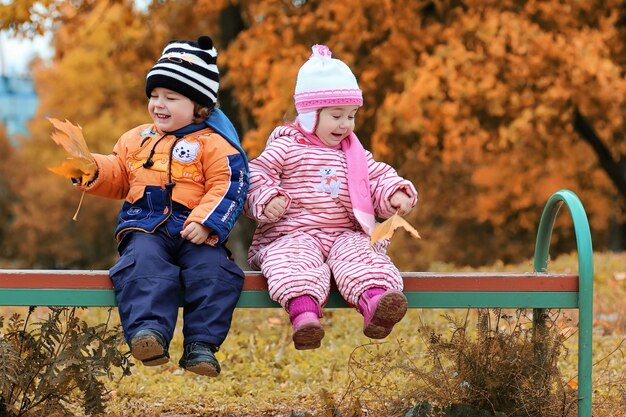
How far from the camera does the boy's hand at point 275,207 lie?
390 centimetres

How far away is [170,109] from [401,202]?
969 mm

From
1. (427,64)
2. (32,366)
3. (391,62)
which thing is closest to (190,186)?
(32,366)

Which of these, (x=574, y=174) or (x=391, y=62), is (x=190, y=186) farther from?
(x=574, y=174)

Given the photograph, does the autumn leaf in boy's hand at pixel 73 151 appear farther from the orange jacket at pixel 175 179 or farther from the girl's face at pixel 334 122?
the girl's face at pixel 334 122

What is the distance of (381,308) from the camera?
355 cm

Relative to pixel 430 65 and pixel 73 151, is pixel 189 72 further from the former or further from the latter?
pixel 430 65

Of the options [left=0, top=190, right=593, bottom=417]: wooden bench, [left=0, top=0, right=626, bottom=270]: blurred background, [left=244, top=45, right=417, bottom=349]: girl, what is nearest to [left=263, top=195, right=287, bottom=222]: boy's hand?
[left=244, top=45, right=417, bottom=349]: girl

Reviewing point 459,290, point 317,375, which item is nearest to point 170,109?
point 459,290

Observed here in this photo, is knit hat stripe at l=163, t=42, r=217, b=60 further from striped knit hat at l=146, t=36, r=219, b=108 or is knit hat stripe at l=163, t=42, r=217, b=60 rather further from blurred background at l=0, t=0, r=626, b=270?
blurred background at l=0, t=0, r=626, b=270

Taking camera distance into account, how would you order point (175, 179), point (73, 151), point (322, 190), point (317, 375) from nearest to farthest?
point (73, 151) < point (175, 179) < point (322, 190) < point (317, 375)

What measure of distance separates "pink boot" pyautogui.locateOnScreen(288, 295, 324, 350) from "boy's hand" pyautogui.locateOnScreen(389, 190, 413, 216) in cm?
57

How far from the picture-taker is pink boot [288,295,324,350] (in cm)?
353

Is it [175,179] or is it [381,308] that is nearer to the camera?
[381,308]

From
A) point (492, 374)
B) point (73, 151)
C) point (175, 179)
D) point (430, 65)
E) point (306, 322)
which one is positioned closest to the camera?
point (306, 322)
